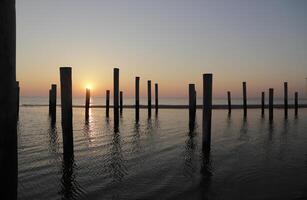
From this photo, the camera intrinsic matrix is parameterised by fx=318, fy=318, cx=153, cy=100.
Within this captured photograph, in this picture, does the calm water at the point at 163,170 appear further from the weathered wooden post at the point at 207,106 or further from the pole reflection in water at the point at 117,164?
the weathered wooden post at the point at 207,106

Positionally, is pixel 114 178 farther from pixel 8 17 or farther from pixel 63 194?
pixel 8 17

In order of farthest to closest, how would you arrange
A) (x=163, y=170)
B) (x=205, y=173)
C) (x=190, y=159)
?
1. (x=190, y=159)
2. (x=163, y=170)
3. (x=205, y=173)

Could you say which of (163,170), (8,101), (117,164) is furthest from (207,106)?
(8,101)

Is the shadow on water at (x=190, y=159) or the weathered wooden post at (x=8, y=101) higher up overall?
the weathered wooden post at (x=8, y=101)

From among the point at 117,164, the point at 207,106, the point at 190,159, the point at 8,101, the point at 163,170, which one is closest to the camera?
the point at 8,101

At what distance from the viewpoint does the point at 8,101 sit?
3.07m

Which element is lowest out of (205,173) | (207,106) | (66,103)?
(205,173)

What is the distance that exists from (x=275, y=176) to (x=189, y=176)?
1.87 meters

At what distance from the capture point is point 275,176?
6.90m

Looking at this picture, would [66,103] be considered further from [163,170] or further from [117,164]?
[163,170]

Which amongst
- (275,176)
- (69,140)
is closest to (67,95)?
(69,140)

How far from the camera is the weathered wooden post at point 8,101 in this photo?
2.99m

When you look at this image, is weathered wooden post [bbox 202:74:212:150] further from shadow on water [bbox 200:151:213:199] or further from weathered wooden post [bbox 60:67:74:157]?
weathered wooden post [bbox 60:67:74:157]

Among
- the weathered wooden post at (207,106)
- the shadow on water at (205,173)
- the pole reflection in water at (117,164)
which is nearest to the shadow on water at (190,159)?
the shadow on water at (205,173)
